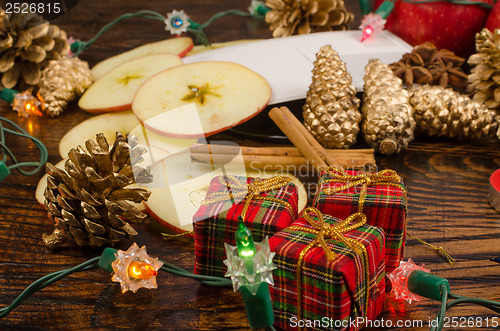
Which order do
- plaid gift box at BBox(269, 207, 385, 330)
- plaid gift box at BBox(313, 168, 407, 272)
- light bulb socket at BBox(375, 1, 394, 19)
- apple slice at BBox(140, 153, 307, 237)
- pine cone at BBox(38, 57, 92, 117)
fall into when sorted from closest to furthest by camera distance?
plaid gift box at BBox(269, 207, 385, 330) < plaid gift box at BBox(313, 168, 407, 272) < apple slice at BBox(140, 153, 307, 237) < pine cone at BBox(38, 57, 92, 117) < light bulb socket at BBox(375, 1, 394, 19)

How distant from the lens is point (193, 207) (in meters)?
0.81

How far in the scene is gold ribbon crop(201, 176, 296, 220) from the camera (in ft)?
2.32

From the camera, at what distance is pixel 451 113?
0.99 m

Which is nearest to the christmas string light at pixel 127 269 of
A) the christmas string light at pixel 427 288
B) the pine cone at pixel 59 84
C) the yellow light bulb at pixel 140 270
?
the yellow light bulb at pixel 140 270

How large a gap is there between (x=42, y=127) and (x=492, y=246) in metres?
0.87

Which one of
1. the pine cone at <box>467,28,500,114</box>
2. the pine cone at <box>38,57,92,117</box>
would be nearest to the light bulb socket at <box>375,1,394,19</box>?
the pine cone at <box>467,28,500,114</box>

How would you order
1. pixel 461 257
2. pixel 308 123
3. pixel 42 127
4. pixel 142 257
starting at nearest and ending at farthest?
pixel 142 257
pixel 461 257
pixel 308 123
pixel 42 127

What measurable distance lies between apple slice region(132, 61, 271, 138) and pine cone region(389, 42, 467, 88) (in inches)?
10.7

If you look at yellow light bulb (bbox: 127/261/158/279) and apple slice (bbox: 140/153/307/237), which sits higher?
yellow light bulb (bbox: 127/261/158/279)

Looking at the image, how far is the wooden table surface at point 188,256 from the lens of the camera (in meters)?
0.66

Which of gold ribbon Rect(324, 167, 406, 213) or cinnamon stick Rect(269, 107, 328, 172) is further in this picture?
cinnamon stick Rect(269, 107, 328, 172)

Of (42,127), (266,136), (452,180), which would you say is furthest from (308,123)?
(42,127)

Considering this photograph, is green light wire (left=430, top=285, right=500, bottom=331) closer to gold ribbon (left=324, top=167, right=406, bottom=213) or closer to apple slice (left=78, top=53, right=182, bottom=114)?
gold ribbon (left=324, top=167, right=406, bottom=213)

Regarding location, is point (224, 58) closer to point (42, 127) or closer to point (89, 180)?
point (42, 127)
